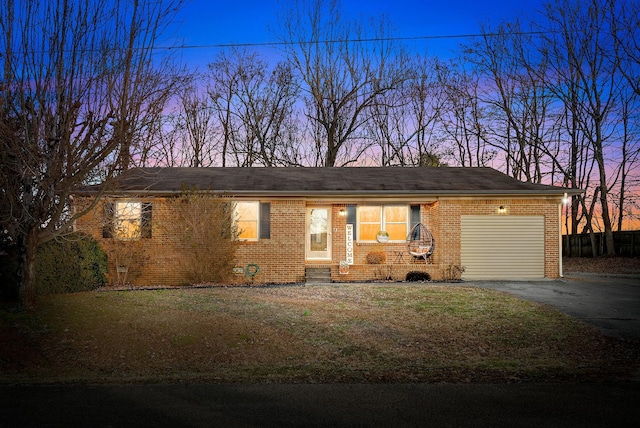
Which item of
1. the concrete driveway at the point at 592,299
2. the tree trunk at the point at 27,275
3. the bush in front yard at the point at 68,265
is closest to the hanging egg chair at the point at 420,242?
the concrete driveway at the point at 592,299

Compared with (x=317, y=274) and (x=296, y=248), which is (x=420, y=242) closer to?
(x=317, y=274)

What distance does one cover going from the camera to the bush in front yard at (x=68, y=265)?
1226 cm

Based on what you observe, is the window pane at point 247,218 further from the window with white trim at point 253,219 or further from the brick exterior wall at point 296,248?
the brick exterior wall at point 296,248

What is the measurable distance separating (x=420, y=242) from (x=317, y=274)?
3602 millimetres

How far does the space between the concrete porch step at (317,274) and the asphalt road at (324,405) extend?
1108 cm

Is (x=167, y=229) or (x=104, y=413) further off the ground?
(x=167, y=229)

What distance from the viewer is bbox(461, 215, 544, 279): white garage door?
1784 centimetres

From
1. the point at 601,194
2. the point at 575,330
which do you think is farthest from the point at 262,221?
the point at 601,194

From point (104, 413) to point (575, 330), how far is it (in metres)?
7.92

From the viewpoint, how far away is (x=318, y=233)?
1944cm

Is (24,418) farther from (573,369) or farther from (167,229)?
(167,229)

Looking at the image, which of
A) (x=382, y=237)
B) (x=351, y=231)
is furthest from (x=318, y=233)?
(x=382, y=237)

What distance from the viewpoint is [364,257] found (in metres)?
19.1

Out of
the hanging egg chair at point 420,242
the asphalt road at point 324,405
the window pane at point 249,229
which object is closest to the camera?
the asphalt road at point 324,405
